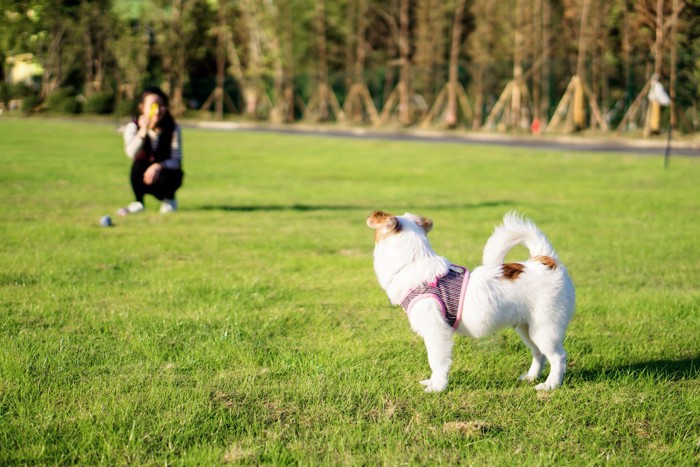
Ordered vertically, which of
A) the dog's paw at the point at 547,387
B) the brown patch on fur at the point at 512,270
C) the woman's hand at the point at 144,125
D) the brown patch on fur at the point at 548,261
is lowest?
the dog's paw at the point at 547,387

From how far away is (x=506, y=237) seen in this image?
4715mm

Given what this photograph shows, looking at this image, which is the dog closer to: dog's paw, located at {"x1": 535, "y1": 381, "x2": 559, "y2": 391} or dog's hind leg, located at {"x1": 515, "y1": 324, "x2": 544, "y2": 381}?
dog's paw, located at {"x1": 535, "y1": 381, "x2": 559, "y2": 391}

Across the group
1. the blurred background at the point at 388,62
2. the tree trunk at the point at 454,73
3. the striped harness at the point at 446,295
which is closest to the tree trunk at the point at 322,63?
the blurred background at the point at 388,62

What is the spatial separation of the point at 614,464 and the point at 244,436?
1.73m

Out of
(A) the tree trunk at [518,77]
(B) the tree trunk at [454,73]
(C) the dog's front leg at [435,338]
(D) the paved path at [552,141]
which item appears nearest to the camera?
(C) the dog's front leg at [435,338]

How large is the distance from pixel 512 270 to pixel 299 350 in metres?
1.54

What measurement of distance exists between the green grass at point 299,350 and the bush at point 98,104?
46042 mm

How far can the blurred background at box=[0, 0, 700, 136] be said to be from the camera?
114 feet

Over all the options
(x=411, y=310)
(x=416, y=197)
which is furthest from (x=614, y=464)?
(x=416, y=197)

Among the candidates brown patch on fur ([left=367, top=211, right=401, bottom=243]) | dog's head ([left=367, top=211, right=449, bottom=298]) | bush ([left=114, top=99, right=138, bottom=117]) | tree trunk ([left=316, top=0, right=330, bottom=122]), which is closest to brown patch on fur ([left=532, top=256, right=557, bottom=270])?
dog's head ([left=367, top=211, right=449, bottom=298])

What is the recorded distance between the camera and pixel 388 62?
164ft

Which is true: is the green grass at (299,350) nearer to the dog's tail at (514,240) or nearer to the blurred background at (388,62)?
the dog's tail at (514,240)

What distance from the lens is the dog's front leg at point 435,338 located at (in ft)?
14.6

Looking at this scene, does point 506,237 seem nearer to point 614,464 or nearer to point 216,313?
point 614,464
